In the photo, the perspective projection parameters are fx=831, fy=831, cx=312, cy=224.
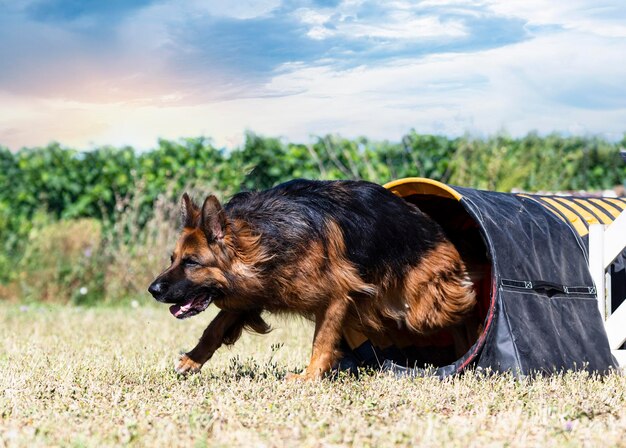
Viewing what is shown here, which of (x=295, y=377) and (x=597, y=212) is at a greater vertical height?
(x=597, y=212)

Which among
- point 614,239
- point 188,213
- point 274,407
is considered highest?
point 188,213

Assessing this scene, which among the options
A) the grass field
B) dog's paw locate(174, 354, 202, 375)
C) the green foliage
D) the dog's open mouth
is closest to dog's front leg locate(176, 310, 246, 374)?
dog's paw locate(174, 354, 202, 375)

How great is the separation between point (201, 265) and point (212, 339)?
622mm

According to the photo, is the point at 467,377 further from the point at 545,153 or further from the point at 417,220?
the point at 545,153

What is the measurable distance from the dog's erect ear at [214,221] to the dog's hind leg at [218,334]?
2.05 feet

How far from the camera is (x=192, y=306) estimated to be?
5.18 meters

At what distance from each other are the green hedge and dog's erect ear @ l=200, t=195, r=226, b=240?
730 cm

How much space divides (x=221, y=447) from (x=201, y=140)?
969cm

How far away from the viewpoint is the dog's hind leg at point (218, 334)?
17.8 feet

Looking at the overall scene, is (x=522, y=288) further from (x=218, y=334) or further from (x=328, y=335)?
(x=218, y=334)

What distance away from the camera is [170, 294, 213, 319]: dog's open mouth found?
5156mm

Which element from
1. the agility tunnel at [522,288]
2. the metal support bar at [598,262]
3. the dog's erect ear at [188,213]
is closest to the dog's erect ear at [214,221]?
the dog's erect ear at [188,213]

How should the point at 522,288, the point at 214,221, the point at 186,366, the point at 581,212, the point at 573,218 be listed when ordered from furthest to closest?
the point at 581,212
the point at 573,218
the point at 522,288
the point at 186,366
the point at 214,221

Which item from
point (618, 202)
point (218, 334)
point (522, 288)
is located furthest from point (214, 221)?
point (618, 202)
